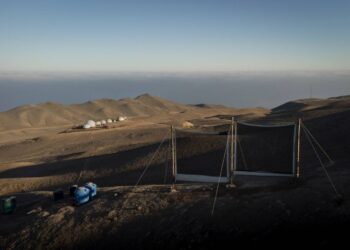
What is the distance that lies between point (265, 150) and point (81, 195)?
9354 mm

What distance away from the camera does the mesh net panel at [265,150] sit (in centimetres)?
2001

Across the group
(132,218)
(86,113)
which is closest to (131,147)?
(132,218)

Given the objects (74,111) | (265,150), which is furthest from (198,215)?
(74,111)

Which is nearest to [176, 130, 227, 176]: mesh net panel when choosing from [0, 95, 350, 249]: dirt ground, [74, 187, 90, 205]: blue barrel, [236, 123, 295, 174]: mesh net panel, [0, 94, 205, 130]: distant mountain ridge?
[236, 123, 295, 174]: mesh net panel

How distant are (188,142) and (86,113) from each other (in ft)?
260

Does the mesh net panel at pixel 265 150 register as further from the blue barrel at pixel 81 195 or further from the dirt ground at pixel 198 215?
the blue barrel at pixel 81 195

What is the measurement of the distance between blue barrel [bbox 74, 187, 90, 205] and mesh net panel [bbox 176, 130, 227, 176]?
235 inches

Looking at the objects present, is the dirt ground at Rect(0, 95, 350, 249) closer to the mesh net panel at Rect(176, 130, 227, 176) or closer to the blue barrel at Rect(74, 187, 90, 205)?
the blue barrel at Rect(74, 187, 90, 205)

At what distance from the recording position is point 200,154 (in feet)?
82.4

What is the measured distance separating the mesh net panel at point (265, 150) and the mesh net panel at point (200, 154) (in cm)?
112

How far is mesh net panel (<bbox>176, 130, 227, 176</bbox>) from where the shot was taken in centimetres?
2345

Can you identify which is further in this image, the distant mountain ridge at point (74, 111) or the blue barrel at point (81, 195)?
the distant mountain ridge at point (74, 111)

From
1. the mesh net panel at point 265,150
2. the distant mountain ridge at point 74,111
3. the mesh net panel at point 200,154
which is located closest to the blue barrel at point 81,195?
the mesh net panel at point 265,150

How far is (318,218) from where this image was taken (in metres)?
13.7
